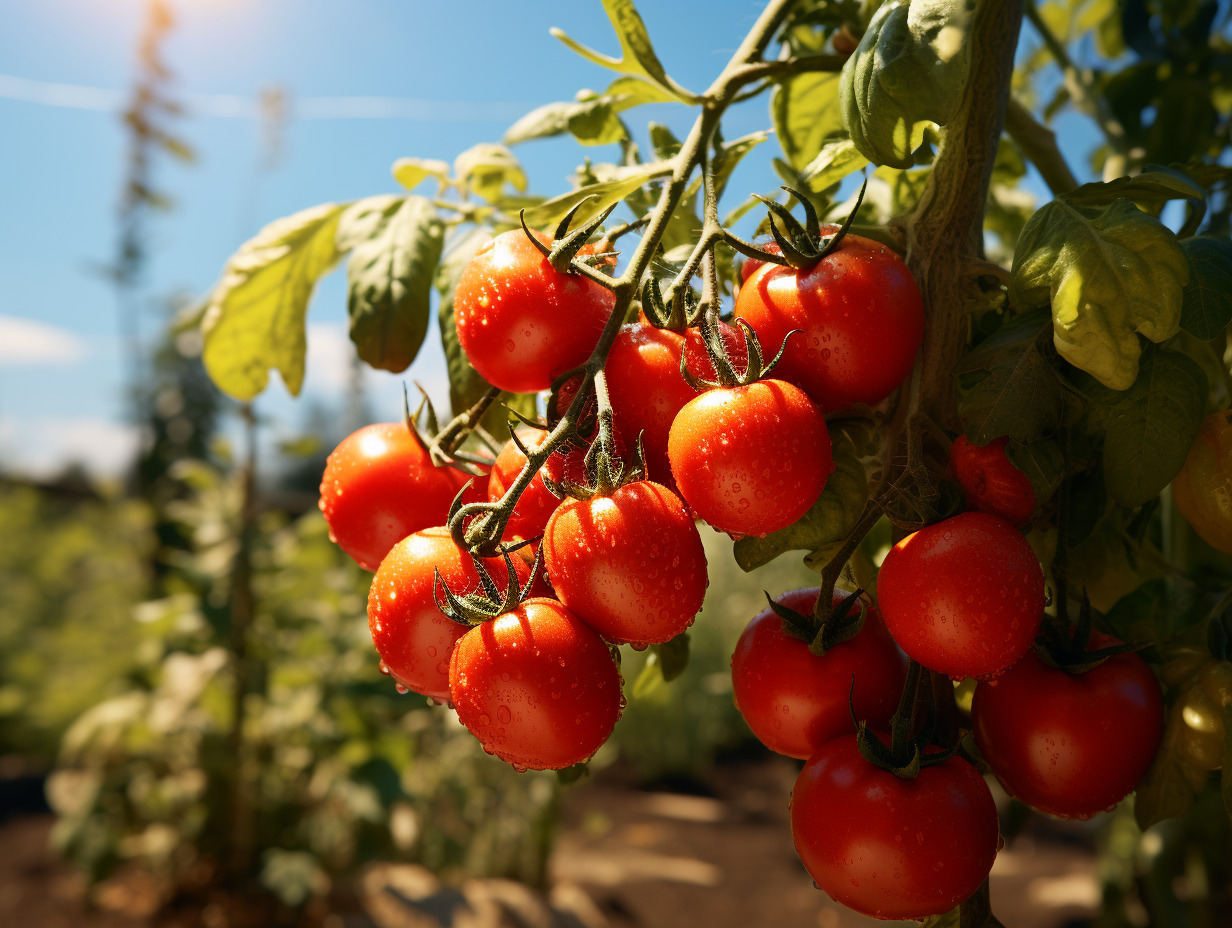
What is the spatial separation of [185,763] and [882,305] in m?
2.24

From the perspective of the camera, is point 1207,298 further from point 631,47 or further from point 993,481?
point 631,47

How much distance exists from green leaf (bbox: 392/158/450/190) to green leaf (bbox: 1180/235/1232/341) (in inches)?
21.0

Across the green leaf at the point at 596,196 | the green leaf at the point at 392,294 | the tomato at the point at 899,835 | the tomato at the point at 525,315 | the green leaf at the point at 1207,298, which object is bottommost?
the tomato at the point at 899,835

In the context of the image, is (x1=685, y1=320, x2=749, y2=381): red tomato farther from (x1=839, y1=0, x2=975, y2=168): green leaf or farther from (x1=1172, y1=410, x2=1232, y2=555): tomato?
(x1=1172, y1=410, x2=1232, y2=555): tomato

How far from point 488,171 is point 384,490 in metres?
0.34

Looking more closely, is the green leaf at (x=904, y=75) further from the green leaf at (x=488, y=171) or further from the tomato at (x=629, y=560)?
the green leaf at (x=488, y=171)

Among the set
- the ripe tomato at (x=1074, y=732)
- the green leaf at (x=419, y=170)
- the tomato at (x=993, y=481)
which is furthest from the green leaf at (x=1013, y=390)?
the green leaf at (x=419, y=170)

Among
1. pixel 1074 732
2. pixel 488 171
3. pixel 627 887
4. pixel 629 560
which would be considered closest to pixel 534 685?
pixel 629 560

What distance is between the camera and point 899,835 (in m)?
0.41

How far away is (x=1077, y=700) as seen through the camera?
0.44 m

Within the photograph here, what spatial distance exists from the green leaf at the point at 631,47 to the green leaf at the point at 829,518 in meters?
0.24

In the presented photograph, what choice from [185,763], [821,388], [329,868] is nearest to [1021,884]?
[329,868]

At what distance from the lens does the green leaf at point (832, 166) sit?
1.77 ft

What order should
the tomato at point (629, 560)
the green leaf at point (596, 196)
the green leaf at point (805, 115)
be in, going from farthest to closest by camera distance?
the green leaf at point (805, 115) < the green leaf at point (596, 196) < the tomato at point (629, 560)
